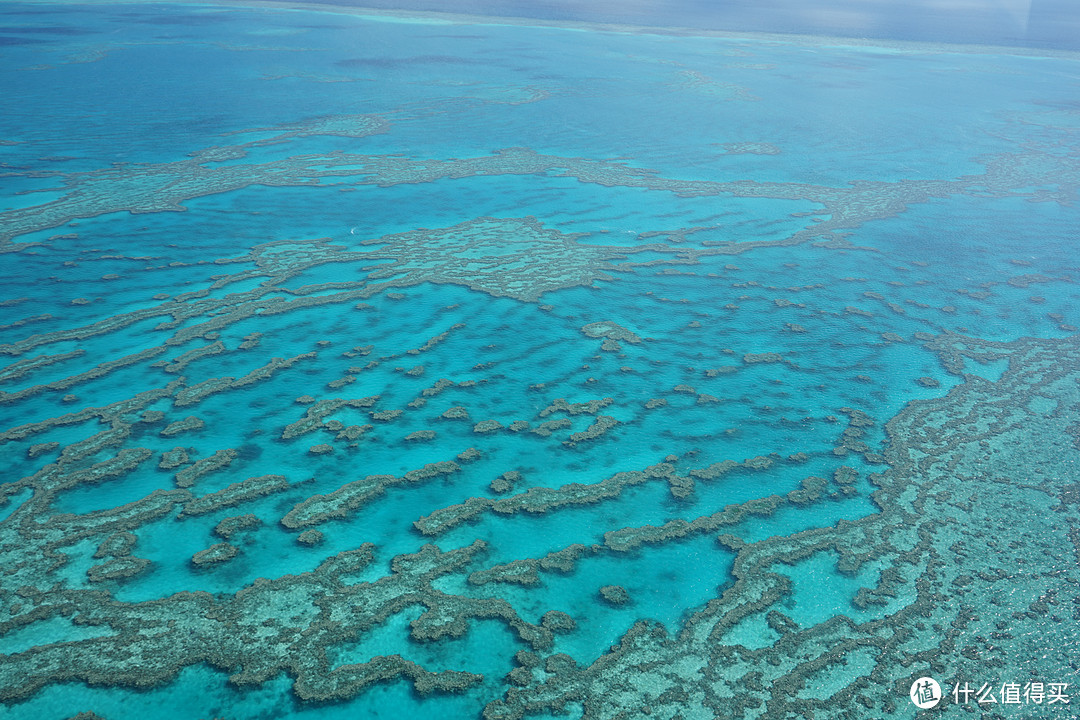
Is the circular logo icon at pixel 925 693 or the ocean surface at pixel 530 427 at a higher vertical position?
the ocean surface at pixel 530 427

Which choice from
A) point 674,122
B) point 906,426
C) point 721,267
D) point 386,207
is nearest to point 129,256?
point 386,207

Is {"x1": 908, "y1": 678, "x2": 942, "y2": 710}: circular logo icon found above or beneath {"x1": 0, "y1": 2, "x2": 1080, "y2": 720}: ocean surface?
beneath

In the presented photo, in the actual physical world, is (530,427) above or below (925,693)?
above

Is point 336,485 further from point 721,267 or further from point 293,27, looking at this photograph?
point 293,27

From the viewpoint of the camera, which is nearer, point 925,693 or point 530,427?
point 925,693

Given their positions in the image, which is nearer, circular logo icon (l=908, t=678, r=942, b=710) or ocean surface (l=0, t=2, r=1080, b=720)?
circular logo icon (l=908, t=678, r=942, b=710)

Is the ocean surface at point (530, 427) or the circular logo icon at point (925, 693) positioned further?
the ocean surface at point (530, 427)
